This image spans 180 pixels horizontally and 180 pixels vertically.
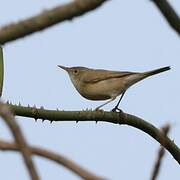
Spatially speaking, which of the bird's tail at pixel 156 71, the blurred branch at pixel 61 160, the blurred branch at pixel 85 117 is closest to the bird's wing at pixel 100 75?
the bird's tail at pixel 156 71

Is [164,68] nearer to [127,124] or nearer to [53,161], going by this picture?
[127,124]

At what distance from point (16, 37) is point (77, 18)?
13cm

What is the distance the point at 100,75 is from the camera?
786cm

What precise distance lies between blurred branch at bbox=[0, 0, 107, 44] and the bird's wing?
6.16 meters

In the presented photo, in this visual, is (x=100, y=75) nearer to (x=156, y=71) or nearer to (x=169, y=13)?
(x=156, y=71)

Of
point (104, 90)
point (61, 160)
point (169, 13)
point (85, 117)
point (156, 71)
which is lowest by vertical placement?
point (104, 90)

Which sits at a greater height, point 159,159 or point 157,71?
point 159,159

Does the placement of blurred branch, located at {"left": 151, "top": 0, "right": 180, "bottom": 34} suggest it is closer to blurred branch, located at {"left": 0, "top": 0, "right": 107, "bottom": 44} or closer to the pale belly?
blurred branch, located at {"left": 0, "top": 0, "right": 107, "bottom": 44}

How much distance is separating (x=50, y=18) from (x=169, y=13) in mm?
248

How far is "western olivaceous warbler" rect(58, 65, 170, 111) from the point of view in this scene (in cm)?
720

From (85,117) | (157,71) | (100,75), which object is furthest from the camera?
(100,75)

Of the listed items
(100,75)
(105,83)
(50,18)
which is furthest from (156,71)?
(50,18)

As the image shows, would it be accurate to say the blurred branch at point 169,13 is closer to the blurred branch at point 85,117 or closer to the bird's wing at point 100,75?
the blurred branch at point 85,117

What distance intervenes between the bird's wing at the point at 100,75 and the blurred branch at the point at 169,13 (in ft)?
20.1
